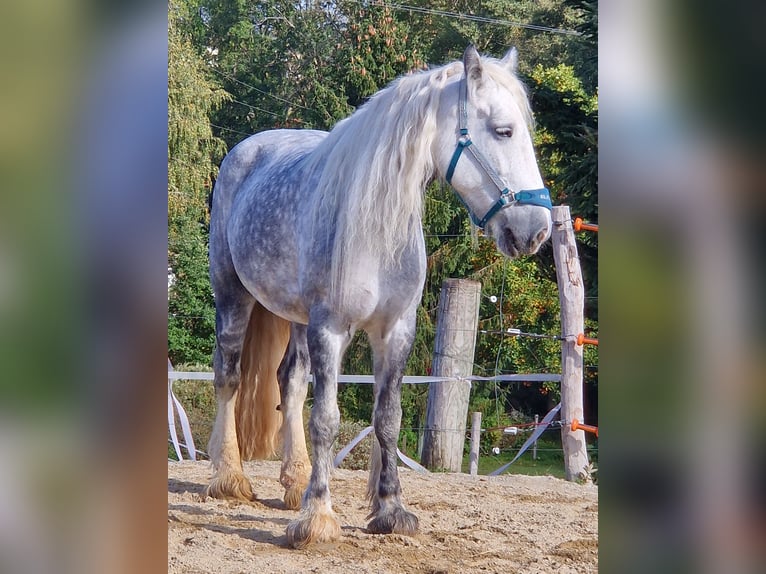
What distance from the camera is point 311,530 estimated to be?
3037 mm

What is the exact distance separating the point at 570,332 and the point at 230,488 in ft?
6.64

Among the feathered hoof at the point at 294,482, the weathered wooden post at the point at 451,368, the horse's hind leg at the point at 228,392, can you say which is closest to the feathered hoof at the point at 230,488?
the horse's hind leg at the point at 228,392

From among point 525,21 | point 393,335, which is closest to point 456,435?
point 393,335

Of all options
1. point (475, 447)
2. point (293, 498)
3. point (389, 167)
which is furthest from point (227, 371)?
point (475, 447)

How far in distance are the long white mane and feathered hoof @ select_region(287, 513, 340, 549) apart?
2.86ft

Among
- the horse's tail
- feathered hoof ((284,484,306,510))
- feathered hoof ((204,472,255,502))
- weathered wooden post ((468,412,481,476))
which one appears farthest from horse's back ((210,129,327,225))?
weathered wooden post ((468,412,481,476))

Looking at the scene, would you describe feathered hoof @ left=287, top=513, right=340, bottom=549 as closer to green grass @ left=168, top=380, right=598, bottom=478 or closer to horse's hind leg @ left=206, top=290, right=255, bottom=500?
horse's hind leg @ left=206, top=290, right=255, bottom=500

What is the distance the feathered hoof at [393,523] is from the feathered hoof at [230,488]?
798 millimetres

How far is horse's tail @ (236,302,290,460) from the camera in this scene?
13.3ft

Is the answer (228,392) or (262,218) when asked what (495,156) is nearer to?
(262,218)
